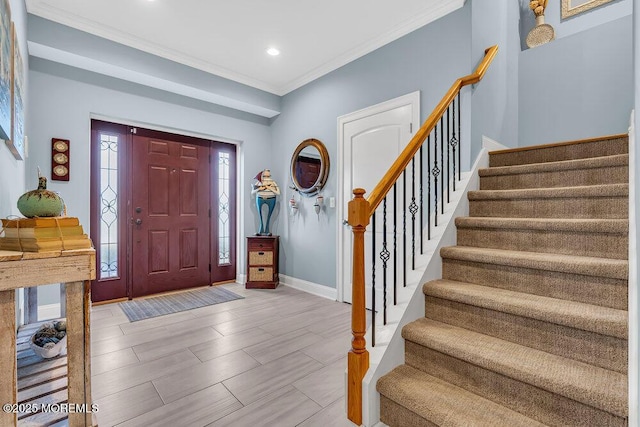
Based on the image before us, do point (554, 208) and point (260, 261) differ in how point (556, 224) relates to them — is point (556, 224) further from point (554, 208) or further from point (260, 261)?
point (260, 261)

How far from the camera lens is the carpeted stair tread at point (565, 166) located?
1879 mm

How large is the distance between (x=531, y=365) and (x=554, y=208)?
1082 millimetres

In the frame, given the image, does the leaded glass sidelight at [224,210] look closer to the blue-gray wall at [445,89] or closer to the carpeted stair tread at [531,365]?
the blue-gray wall at [445,89]

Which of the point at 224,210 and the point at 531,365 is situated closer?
the point at 531,365

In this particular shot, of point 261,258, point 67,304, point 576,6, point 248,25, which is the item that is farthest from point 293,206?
point 576,6

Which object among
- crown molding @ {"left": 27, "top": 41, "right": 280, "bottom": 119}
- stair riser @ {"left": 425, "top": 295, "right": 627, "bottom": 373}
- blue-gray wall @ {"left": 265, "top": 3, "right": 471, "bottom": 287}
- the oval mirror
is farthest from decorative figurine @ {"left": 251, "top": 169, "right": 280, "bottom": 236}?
stair riser @ {"left": 425, "top": 295, "right": 627, "bottom": 373}

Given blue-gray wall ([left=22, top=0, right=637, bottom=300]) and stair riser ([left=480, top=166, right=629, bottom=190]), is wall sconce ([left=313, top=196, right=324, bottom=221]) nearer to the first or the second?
blue-gray wall ([left=22, top=0, right=637, bottom=300])

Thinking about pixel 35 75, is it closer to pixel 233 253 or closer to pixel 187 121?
pixel 187 121

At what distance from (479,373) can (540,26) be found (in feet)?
11.7

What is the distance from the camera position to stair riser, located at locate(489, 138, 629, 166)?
214cm

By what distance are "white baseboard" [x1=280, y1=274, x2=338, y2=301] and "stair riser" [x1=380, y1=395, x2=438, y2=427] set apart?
2134mm

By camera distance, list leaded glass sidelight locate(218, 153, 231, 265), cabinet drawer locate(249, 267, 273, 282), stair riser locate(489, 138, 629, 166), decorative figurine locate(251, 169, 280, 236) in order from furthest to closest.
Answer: leaded glass sidelight locate(218, 153, 231, 265)
decorative figurine locate(251, 169, 280, 236)
cabinet drawer locate(249, 267, 273, 282)
stair riser locate(489, 138, 629, 166)

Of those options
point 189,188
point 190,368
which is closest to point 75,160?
point 189,188

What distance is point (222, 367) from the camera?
2.06m
